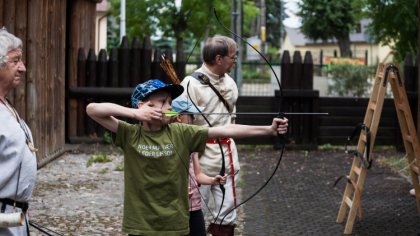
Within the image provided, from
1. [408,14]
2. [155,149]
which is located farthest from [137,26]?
[155,149]

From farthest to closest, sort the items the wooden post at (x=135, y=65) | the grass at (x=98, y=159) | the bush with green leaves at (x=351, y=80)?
the bush with green leaves at (x=351, y=80) < the wooden post at (x=135, y=65) < the grass at (x=98, y=159)

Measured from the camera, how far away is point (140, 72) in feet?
50.4

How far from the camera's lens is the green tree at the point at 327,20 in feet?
216

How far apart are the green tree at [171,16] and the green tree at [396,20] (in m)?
12.8

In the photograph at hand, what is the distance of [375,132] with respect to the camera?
7.82 meters

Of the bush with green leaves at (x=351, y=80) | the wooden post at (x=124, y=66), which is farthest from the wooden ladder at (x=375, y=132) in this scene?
the bush with green leaves at (x=351, y=80)

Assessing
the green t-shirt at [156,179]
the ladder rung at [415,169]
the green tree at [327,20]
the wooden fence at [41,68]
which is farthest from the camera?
the green tree at [327,20]

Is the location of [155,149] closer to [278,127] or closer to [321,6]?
[278,127]

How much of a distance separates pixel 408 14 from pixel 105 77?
6691mm

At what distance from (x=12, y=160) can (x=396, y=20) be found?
14.7 metres

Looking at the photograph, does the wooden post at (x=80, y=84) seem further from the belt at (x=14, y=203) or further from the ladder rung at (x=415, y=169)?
the belt at (x=14, y=203)

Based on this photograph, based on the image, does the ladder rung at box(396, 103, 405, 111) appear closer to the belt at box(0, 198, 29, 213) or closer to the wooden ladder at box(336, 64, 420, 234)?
the wooden ladder at box(336, 64, 420, 234)

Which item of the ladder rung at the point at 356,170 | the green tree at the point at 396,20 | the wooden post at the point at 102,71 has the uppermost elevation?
the green tree at the point at 396,20

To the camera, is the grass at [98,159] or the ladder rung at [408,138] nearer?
the ladder rung at [408,138]
